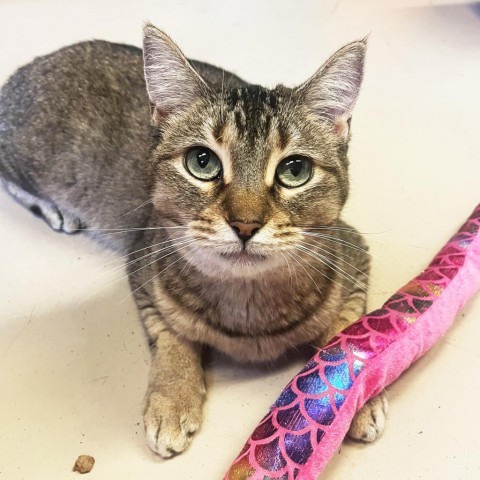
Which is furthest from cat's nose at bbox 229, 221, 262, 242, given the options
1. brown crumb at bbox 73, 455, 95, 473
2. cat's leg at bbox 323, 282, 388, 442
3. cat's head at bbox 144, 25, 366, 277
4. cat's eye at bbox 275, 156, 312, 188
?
brown crumb at bbox 73, 455, 95, 473

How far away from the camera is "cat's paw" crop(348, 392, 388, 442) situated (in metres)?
1.23

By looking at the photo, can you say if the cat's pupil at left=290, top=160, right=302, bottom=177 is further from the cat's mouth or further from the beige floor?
the beige floor

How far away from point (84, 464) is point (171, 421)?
0.20 m

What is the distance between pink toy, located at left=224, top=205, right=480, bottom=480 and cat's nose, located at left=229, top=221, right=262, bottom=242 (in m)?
0.32

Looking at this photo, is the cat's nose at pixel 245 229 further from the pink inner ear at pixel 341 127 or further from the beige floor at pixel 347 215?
the beige floor at pixel 347 215

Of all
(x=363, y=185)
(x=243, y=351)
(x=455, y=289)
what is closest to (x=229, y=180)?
(x=243, y=351)

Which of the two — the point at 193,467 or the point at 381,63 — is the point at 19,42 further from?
the point at 193,467

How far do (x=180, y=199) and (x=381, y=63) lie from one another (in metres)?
1.51

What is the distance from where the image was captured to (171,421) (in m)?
1.25

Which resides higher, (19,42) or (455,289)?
(455,289)

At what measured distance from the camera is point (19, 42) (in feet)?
8.02

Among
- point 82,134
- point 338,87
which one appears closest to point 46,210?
point 82,134

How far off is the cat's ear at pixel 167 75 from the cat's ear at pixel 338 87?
217 mm

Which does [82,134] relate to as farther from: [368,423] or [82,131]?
[368,423]
